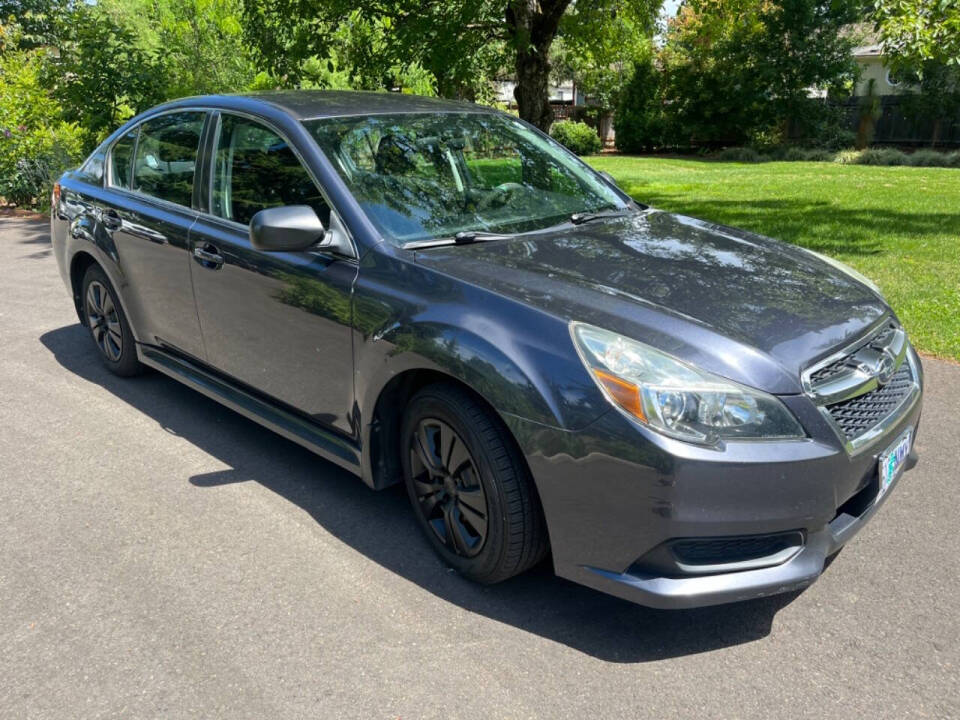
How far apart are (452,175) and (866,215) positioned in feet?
30.0

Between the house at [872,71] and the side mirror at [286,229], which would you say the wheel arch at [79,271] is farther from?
the house at [872,71]

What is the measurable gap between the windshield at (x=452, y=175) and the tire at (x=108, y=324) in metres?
2.13

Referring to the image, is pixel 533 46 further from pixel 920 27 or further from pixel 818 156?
pixel 818 156

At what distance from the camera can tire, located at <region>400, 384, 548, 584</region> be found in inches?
111

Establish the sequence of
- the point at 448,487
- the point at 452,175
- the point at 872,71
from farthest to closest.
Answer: the point at 872,71, the point at 452,175, the point at 448,487

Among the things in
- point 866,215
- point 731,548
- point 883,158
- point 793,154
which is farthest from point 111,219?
point 793,154

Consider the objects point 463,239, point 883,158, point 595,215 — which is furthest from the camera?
point 883,158

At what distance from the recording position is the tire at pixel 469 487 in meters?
2.83

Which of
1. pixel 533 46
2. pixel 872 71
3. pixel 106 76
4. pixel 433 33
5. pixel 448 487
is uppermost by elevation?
pixel 433 33

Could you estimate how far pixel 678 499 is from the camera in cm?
246

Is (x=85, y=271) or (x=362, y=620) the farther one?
(x=85, y=271)

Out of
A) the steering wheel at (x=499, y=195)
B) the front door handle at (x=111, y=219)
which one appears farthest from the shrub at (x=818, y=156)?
the front door handle at (x=111, y=219)

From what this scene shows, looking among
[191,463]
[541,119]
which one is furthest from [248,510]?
[541,119]

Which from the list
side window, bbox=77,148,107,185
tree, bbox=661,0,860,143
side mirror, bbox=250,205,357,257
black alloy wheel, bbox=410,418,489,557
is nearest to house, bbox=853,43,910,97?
tree, bbox=661,0,860,143
